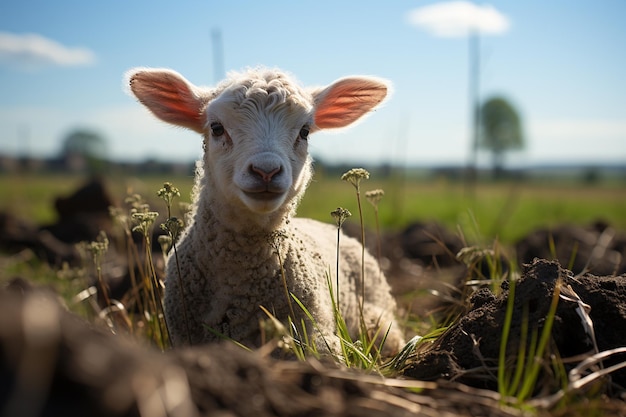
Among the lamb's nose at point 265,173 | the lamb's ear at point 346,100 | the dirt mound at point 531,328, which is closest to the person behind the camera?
the dirt mound at point 531,328

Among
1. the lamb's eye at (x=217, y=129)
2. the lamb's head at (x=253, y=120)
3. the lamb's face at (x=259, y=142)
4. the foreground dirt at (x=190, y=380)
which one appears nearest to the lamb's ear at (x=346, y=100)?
the lamb's head at (x=253, y=120)

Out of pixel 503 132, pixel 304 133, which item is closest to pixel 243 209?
pixel 304 133

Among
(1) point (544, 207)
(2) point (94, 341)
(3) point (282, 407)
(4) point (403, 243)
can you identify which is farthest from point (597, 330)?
(1) point (544, 207)

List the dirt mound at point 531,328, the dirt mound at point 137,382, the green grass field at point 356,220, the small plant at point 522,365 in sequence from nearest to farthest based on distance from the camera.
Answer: the dirt mound at point 137,382
the small plant at point 522,365
the dirt mound at point 531,328
the green grass field at point 356,220

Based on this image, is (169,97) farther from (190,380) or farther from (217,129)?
(190,380)

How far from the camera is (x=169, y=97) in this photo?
13.6 feet

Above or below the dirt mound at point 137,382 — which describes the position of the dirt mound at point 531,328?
below

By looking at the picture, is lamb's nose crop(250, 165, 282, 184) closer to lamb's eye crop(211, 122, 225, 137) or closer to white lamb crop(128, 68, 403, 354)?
white lamb crop(128, 68, 403, 354)

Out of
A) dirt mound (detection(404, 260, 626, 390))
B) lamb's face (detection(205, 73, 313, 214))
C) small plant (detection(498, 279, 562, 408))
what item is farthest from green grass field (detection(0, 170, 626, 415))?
lamb's face (detection(205, 73, 313, 214))

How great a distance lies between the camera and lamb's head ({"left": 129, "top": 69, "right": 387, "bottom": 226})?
11.0ft

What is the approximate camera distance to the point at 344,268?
4641 mm

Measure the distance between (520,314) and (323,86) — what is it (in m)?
2.54

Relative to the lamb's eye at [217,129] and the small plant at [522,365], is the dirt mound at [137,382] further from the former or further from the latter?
the lamb's eye at [217,129]

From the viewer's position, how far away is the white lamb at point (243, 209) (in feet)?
11.3
